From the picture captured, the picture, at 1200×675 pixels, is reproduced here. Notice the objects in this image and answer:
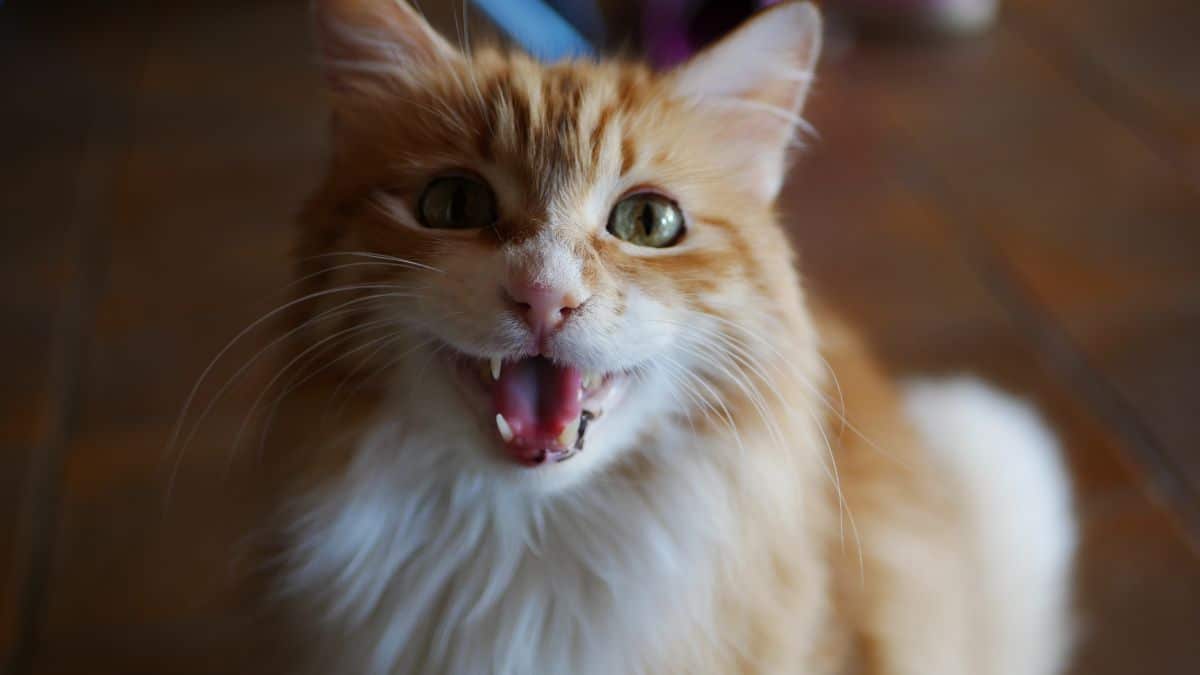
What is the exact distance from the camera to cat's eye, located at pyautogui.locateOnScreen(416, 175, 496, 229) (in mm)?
917

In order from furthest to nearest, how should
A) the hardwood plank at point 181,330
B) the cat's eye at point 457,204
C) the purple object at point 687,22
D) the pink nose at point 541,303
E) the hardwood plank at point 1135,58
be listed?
the purple object at point 687,22, the hardwood plank at point 1135,58, the hardwood plank at point 181,330, the cat's eye at point 457,204, the pink nose at point 541,303

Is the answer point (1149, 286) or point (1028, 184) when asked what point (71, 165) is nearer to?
point (1028, 184)

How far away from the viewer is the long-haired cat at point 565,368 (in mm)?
866

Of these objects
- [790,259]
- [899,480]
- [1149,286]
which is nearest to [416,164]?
[790,259]

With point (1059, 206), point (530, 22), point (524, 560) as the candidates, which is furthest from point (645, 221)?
point (1059, 206)

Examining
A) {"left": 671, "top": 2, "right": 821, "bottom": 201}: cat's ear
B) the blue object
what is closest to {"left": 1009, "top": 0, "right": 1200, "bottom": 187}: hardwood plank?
the blue object

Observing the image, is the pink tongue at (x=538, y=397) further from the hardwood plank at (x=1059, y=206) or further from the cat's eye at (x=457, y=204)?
the hardwood plank at (x=1059, y=206)

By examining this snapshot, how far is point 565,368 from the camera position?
0.86 metres

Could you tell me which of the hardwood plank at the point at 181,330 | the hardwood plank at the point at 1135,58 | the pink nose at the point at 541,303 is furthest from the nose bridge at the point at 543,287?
the hardwood plank at the point at 1135,58

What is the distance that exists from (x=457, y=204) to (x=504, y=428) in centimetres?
22

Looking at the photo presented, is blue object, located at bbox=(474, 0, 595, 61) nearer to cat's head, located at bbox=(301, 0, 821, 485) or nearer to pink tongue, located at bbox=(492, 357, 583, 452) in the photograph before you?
cat's head, located at bbox=(301, 0, 821, 485)

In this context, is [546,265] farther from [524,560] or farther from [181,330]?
[181,330]

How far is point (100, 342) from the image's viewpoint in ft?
5.98

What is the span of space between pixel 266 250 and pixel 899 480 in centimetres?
138
